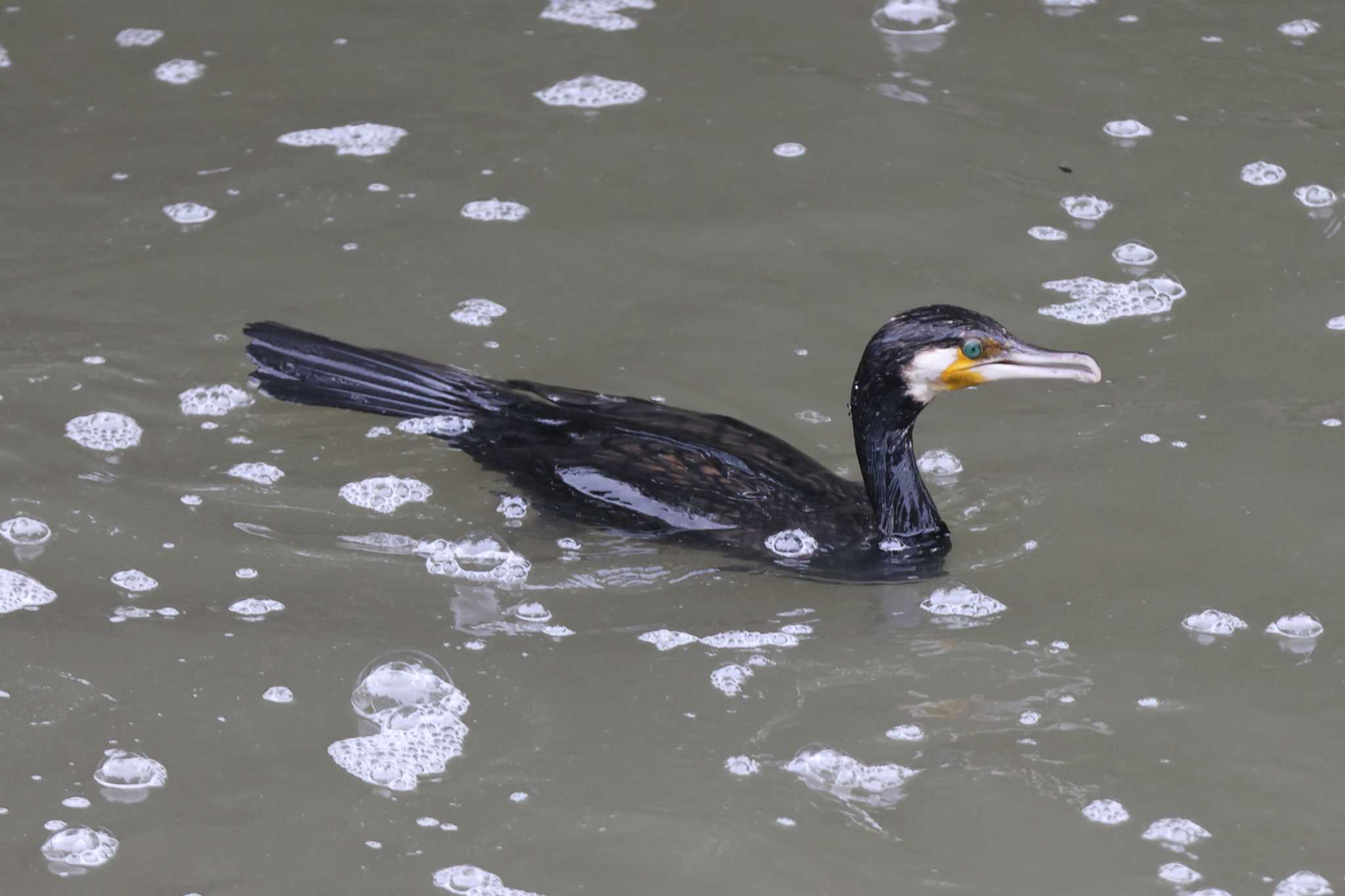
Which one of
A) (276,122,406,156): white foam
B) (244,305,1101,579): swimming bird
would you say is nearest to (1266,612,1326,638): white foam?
(244,305,1101,579): swimming bird

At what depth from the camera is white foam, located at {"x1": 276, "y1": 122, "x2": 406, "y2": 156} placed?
623 cm

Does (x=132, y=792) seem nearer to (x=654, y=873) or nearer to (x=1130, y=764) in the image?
(x=654, y=873)

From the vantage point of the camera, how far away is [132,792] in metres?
3.27

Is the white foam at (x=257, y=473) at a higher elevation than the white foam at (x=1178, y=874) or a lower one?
lower

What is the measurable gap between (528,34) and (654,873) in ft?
15.6

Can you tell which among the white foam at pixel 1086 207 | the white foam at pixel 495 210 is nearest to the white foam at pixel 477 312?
the white foam at pixel 495 210

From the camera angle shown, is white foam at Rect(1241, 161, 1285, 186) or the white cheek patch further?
white foam at Rect(1241, 161, 1285, 186)

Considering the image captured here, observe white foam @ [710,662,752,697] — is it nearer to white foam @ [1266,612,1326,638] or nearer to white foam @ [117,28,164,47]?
white foam @ [1266,612,1326,638]

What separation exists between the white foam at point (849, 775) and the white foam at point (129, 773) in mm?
1278

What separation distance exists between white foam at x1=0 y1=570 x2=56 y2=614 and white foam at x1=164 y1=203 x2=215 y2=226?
6.91ft

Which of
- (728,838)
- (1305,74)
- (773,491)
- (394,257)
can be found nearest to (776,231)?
(394,257)

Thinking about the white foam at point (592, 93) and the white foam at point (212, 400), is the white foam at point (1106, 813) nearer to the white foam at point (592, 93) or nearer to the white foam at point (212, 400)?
the white foam at point (212, 400)

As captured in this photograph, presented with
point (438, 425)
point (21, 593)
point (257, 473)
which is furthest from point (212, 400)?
point (21, 593)

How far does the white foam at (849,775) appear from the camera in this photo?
3.30 m
